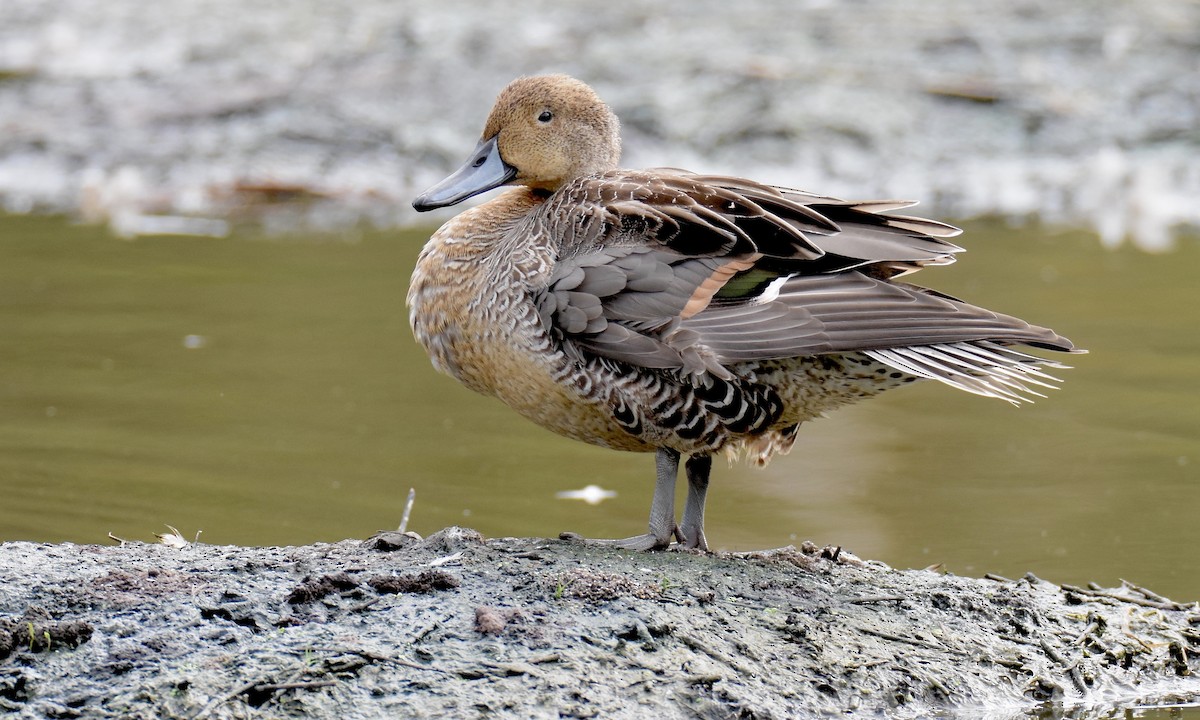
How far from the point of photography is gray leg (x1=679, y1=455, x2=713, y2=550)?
5.53 meters

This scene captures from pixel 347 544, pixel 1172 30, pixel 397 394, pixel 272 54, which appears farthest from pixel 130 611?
pixel 1172 30

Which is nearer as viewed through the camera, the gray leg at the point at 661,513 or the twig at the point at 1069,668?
the twig at the point at 1069,668

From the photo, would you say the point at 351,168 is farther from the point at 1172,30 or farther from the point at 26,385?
the point at 1172,30

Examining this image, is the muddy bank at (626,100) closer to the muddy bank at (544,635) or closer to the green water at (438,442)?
the green water at (438,442)

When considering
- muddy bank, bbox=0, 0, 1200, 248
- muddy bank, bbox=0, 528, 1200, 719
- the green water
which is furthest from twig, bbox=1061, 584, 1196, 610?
muddy bank, bbox=0, 0, 1200, 248

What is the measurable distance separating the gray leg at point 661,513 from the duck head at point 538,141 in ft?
3.82

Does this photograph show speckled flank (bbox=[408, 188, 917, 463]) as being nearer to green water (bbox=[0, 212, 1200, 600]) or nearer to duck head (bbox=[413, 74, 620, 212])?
duck head (bbox=[413, 74, 620, 212])

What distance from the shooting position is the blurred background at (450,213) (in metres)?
6.62

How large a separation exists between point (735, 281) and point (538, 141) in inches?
44.4

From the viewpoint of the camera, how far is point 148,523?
20.2 feet

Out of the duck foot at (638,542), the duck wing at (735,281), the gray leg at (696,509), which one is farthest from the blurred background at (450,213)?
the duck wing at (735,281)

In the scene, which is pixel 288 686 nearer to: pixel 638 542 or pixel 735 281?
pixel 638 542

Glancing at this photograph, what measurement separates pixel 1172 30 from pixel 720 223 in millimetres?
10807

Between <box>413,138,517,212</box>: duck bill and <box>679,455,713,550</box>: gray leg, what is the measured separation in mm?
1286
